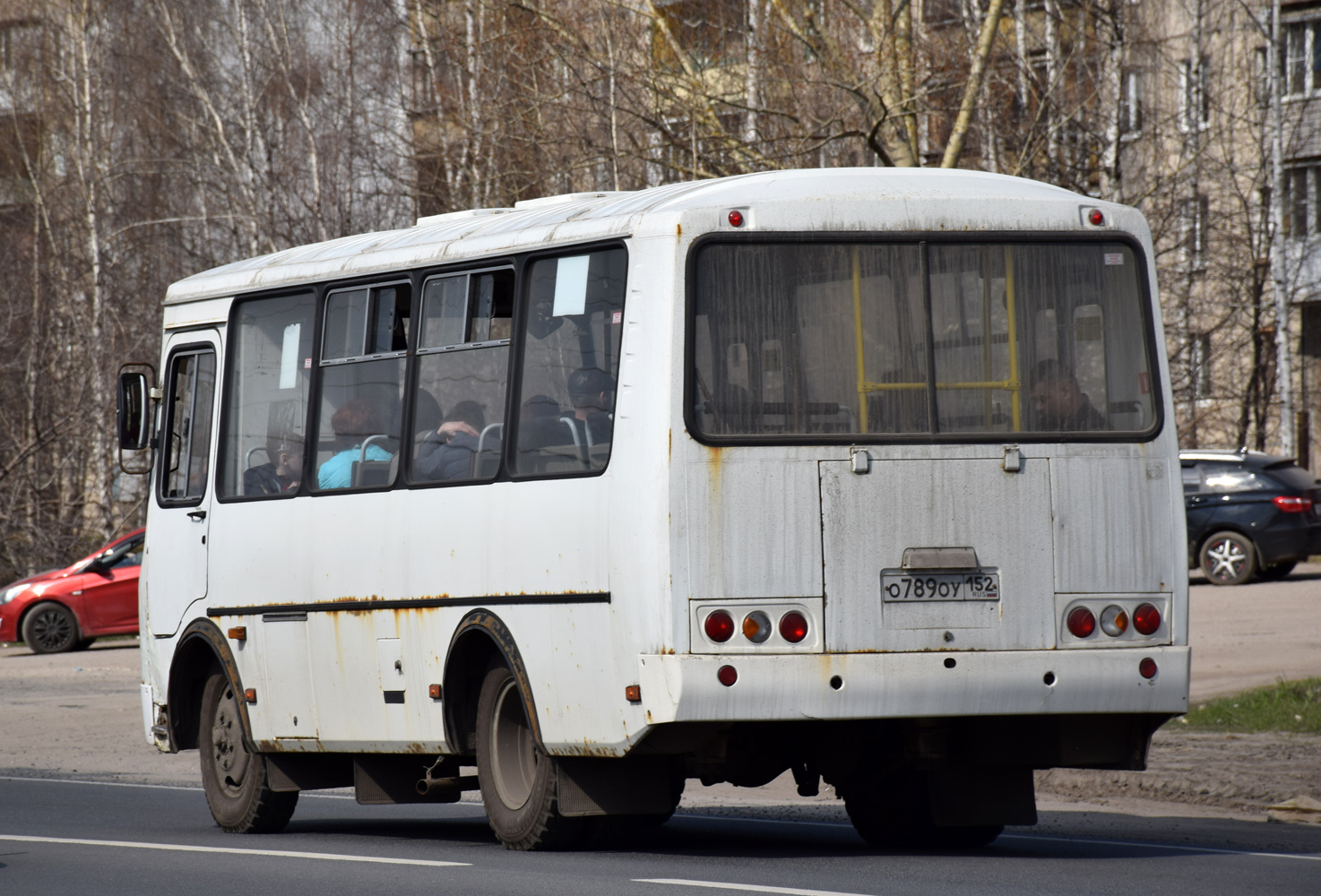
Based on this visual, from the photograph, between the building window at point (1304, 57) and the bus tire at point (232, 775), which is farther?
the building window at point (1304, 57)

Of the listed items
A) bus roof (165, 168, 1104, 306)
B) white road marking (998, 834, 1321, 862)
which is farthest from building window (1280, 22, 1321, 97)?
bus roof (165, 168, 1104, 306)

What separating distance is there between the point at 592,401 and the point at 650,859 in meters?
1.98

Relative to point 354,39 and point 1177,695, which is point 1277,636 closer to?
point 1177,695

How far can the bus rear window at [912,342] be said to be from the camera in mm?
8969

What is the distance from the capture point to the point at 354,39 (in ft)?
125

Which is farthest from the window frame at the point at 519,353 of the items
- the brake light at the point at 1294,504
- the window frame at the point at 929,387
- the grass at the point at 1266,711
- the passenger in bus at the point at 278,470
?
the brake light at the point at 1294,504

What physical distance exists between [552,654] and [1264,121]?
106ft

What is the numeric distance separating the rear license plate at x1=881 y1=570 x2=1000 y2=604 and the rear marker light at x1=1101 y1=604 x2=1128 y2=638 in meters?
0.47

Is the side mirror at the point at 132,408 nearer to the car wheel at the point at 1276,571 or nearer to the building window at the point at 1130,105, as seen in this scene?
the building window at the point at 1130,105

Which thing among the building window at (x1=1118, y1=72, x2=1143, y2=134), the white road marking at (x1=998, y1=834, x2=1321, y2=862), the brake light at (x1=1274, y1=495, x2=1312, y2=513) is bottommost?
the white road marking at (x1=998, y1=834, x2=1321, y2=862)

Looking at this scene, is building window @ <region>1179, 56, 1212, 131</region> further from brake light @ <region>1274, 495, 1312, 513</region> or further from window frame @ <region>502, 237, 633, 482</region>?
window frame @ <region>502, 237, 633, 482</region>

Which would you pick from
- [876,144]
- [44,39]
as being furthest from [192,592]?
[44,39]

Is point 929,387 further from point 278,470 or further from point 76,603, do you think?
point 76,603

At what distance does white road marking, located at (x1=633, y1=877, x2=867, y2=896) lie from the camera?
7937 millimetres
